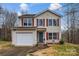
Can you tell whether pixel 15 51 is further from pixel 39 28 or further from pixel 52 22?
pixel 52 22

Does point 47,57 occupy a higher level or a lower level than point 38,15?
lower

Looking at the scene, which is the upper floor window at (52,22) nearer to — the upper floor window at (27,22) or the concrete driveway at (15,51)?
the upper floor window at (27,22)

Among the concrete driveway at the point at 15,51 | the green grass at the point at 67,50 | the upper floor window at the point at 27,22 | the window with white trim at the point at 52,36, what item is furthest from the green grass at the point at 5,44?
the green grass at the point at 67,50

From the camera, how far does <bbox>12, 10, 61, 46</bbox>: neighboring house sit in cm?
673

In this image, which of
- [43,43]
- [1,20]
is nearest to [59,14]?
[43,43]

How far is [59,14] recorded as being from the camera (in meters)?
6.75

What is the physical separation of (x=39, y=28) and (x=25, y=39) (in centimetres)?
30

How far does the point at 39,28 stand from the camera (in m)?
6.74

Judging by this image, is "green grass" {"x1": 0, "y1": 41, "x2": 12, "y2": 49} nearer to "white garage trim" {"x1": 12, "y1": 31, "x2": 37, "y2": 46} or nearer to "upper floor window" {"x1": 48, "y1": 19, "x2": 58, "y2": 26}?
"white garage trim" {"x1": 12, "y1": 31, "x2": 37, "y2": 46}

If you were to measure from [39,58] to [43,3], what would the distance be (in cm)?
92

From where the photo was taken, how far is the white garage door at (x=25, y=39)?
6.77m

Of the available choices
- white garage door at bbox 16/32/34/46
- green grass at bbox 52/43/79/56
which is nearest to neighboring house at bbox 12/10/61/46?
white garage door at bbox 16/32/34/46

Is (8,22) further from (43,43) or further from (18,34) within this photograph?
(43,43)

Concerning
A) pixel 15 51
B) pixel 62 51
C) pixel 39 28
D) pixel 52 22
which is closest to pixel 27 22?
pixel 39 28
